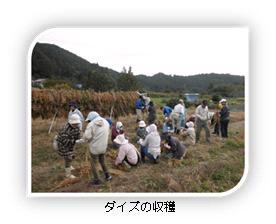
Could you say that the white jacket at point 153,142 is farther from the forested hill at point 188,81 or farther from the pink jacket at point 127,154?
the forested hill at point 188,81

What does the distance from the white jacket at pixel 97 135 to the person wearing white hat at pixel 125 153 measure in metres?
0.07

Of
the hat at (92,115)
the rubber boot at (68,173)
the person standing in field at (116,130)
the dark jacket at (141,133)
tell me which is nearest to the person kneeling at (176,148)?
the dark jacket at (141,133)

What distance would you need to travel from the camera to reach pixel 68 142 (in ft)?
7.31

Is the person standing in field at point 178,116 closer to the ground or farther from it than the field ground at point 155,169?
farther from it

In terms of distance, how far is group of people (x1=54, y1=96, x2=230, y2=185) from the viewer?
2.23m

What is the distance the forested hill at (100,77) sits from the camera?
223 cm

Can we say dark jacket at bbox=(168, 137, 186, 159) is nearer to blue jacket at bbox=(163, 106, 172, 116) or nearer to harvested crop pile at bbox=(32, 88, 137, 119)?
blue jacket at bbox=(163, 106, 172, 116)

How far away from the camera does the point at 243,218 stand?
7.49 ft

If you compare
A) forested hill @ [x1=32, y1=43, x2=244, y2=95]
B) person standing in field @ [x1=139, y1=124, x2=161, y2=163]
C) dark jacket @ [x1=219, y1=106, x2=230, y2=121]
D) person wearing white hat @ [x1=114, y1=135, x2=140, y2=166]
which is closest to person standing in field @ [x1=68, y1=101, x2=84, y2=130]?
forested hill @ [x1=32, y1=43, x2=244, y2=95]

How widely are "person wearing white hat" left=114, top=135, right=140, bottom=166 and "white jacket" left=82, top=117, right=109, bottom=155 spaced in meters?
0.07

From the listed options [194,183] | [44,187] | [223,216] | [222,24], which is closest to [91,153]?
[44,187]

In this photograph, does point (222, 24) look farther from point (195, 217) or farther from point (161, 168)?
point (195, 217)

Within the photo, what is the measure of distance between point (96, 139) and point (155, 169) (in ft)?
1.07

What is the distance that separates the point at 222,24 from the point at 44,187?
3.87 feet
